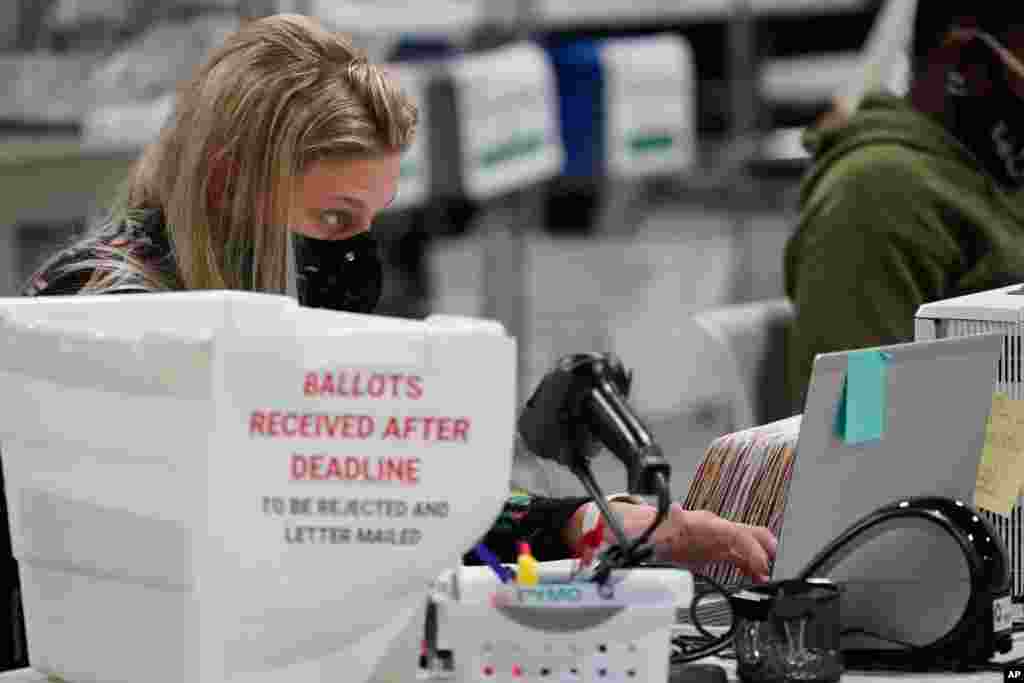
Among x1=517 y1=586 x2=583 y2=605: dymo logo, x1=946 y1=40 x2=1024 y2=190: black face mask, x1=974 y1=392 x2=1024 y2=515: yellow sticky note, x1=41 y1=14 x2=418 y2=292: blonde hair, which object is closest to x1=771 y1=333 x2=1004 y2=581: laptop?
x1=974 y1=392 x2=1024 y2=515: yellow sticky note

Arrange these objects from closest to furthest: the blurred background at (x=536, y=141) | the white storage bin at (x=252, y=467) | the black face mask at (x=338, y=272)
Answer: the white storage bin at (x=252, y=467) → the black face mask at (x=338, y=272) → the blurred background at (x=536, y=141)

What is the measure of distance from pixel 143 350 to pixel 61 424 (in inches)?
4.4

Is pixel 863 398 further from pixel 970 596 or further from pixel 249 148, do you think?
pixel 249 148

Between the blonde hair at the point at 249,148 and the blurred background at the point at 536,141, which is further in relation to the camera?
the blurred background at the point at 536,141

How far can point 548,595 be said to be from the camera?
3.99 feet

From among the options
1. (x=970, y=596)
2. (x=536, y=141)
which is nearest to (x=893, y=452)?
(x=970, y=596)

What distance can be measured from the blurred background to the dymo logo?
1.25 m

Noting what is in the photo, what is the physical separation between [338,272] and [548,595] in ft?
2.00

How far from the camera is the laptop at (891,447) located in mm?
1440

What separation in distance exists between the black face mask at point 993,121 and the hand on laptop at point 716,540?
3.88 ft

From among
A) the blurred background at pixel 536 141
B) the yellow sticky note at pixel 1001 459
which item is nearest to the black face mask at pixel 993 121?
the blurred background at pixel 536 141

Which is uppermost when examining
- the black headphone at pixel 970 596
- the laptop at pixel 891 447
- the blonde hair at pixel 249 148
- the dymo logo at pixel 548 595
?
the blonde hair at pixel 249 148

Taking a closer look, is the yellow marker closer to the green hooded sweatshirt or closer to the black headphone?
the black headphone

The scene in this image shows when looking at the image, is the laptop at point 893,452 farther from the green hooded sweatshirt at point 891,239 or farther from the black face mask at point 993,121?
the black face mask at point 993,121
